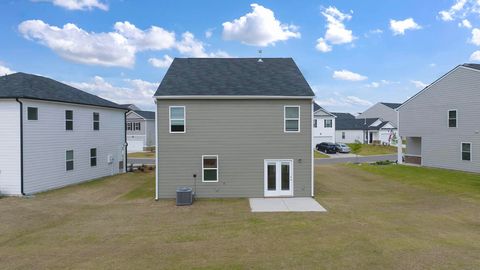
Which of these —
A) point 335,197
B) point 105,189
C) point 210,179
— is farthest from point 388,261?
point 105,189

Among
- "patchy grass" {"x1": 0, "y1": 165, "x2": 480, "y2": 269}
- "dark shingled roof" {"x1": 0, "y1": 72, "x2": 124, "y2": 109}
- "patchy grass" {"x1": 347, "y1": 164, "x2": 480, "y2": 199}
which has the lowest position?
"patchy grass" {"x1": 0, "y1": 165, "x2": 480, "y2": 269}

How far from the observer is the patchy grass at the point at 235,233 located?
320 inches

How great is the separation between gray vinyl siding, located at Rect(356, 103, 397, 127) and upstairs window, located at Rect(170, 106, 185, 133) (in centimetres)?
5826

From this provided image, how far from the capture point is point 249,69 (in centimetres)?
1864

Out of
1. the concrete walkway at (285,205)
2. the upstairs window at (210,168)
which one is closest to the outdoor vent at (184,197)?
the upstairs window at (210,168)

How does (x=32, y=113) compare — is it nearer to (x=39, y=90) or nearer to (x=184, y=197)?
(x=39, y=90)

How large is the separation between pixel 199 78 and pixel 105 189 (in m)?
9.31

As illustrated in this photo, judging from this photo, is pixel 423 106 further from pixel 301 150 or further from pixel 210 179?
pixel 210 179

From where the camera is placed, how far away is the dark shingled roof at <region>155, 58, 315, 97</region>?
16.1 meters

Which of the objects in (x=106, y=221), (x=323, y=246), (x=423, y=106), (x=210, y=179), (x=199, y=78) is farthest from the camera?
(x=423, y=106)

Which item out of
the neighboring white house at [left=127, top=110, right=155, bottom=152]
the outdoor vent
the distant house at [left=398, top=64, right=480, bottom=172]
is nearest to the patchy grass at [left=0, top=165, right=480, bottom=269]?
the outdoor vent

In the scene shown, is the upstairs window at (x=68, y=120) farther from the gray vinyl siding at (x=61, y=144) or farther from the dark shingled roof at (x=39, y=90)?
the dark shingled roof at (x=39, y=90)

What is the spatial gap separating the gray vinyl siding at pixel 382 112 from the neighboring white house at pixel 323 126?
21715 mm

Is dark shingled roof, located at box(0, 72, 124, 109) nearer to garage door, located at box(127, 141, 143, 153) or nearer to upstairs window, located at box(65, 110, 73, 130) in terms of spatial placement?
upstairs window, located at box(65, 110, 73, 130)
